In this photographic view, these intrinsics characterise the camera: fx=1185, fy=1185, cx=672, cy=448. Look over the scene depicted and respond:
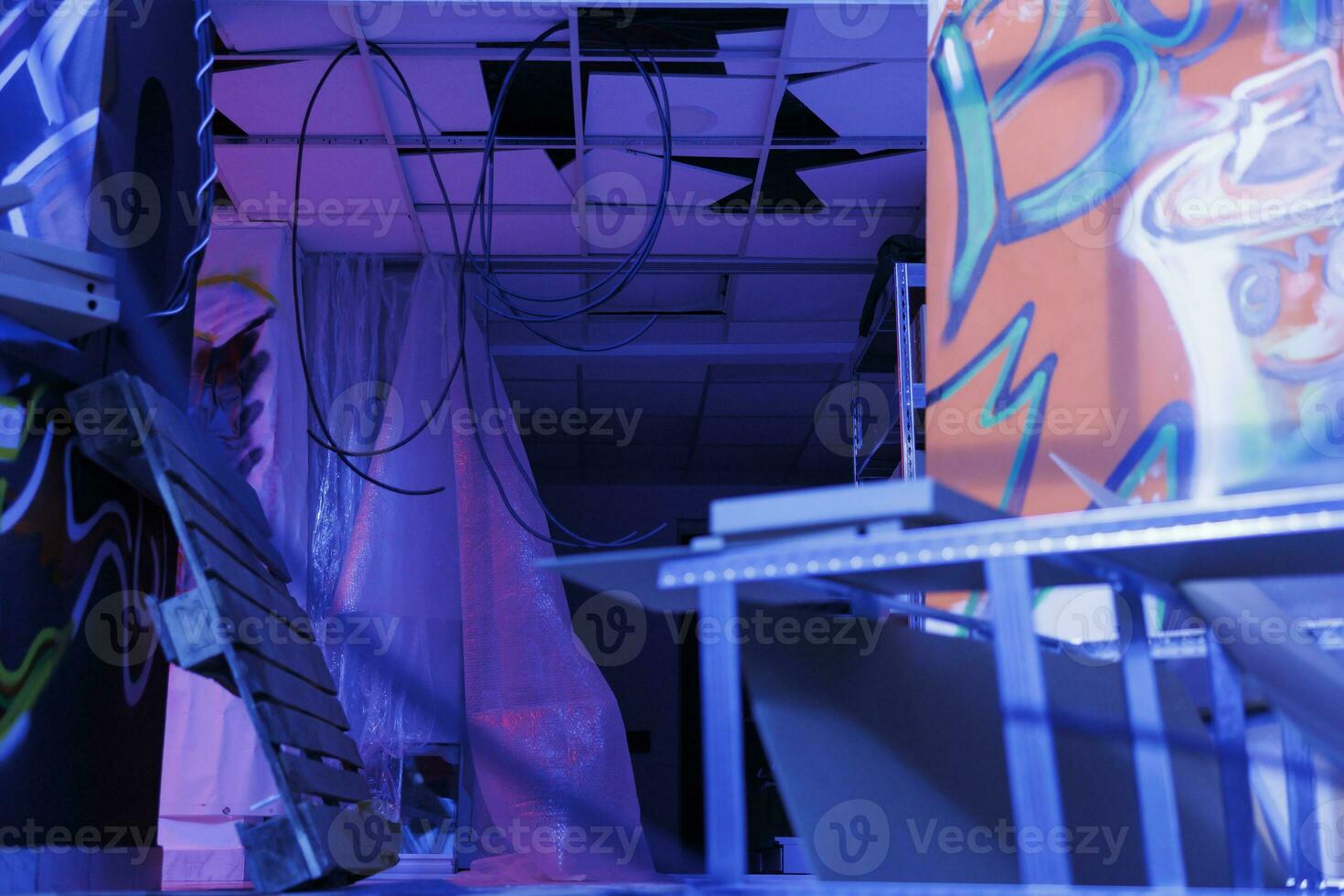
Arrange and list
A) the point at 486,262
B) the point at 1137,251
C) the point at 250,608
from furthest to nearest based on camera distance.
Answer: the point at 486,262 → the point at 1137,251 → the point at 250,608

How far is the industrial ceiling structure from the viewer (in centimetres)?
312

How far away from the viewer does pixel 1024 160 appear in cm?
226

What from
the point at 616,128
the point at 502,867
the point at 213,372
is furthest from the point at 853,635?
the point at 213,372

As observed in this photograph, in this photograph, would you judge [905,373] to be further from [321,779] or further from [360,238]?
[321,779]

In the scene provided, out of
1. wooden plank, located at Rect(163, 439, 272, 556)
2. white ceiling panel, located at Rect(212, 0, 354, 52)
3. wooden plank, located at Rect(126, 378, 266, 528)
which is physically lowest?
wooden plank, located at Rect(163, 439, 272, 556)

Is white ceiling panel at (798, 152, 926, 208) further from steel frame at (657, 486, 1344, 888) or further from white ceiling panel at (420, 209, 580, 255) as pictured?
steel frame at (657, 486, 1344, 888)

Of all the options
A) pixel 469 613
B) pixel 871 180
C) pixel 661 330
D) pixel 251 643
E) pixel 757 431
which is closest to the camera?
pixel 251 643

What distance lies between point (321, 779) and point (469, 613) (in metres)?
2.04

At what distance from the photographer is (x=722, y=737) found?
1126 millimetres

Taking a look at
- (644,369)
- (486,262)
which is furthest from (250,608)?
(644,369)

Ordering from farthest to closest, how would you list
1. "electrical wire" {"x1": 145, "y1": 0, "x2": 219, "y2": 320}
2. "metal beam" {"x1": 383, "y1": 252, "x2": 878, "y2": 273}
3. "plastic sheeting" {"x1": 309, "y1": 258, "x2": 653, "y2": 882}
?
"metal beam" {"x1": 383, "y1": 252, "x2": 878, "y2": 273}
"plastic sheeting" {"x1": 309, "y1": 258, "x2": 653, "y2": 882}
"electrical wire" {"x1": 145, "y1": 0, "x2": 219, "y2": 320}

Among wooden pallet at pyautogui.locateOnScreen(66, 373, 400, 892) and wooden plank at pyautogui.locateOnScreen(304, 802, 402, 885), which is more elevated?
wooden pallet at pyautogui.locateOnScreen(66, 373, 400, 892)

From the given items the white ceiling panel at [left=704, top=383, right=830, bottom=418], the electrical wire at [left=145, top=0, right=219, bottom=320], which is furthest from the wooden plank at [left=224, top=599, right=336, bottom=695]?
the white ceiling panel at [left=704, top=383, right=830, bottom=418]

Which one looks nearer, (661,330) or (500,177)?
(500,177)
